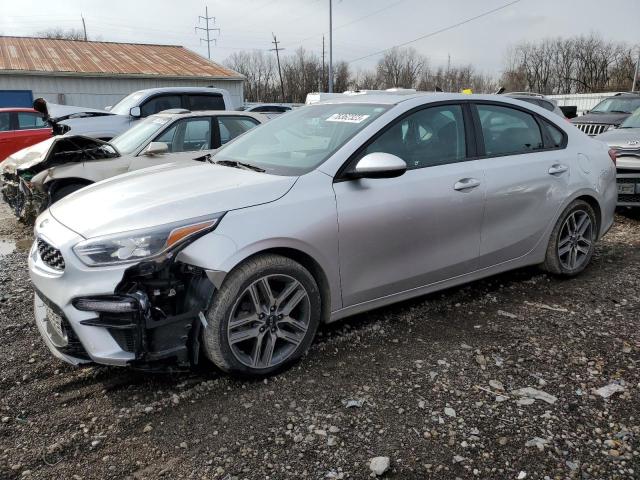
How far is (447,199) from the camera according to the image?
3.69 metres

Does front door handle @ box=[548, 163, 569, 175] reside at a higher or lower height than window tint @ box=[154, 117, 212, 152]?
lower

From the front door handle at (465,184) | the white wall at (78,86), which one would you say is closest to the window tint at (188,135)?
the front door handle at (465,184)

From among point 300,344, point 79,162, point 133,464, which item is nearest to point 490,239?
point 300,344

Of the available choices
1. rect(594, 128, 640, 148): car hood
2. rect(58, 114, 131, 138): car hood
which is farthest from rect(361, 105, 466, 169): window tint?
rect(58, 114, 131, 138): car hood

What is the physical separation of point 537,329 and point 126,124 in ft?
27.6

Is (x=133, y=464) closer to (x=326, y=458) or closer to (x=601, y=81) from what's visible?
(x=326, y=458)

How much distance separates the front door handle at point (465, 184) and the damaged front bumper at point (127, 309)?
1957mm

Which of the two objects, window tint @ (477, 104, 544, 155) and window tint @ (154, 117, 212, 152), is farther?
window tint @ (154, 117, 212, 152)

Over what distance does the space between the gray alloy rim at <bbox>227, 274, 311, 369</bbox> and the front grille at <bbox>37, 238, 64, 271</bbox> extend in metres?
0.97

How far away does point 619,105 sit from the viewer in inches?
566

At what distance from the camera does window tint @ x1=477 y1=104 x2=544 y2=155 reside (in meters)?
4.12

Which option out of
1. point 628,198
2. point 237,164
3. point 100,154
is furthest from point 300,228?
point 628,198

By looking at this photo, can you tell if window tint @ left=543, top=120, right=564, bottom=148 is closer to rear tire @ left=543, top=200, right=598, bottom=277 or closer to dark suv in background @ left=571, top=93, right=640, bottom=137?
rear tire @ left=543, top=200, right=598, bottom=277

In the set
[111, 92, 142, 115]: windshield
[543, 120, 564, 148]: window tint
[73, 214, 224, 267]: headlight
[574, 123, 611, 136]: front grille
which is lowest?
[73, 214, 224, 267]: headlight
